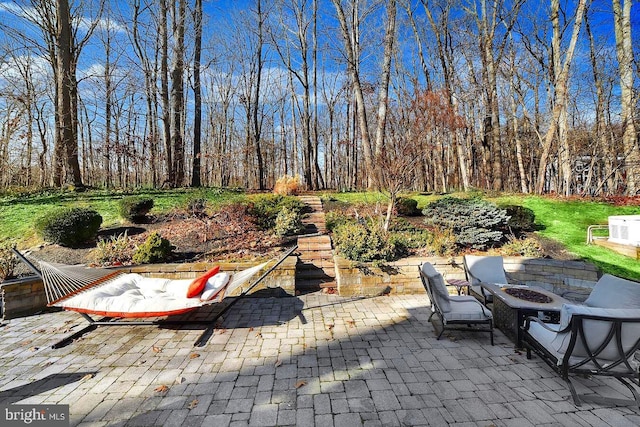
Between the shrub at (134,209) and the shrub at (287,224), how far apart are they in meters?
3.55

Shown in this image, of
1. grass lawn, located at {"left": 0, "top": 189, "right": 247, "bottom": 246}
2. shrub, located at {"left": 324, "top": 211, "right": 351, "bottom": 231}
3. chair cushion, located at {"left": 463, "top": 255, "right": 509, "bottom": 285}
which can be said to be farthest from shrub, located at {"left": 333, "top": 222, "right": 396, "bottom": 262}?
grass lawn, located at {"left": 0, "top": 189, "right": 247, "bottom": 246}

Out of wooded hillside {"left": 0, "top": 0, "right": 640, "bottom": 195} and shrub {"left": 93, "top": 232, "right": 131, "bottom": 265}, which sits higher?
wooded hillside {"left": 0, "top": 0, "right": 640, "bottom": 195}

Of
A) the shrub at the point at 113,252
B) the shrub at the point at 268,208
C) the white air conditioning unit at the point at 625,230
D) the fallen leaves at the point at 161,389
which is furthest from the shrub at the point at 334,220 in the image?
the white air conditioning unit at the point at 625,230

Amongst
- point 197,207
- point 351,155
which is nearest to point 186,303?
point 197,207

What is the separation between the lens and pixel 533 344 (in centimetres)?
305

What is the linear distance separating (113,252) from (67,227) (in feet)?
4.37

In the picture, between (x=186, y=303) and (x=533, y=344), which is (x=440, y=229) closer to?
(x=533, y=344)

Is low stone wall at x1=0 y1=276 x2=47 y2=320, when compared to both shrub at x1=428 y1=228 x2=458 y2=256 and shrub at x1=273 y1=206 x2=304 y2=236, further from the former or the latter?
shrub at x1=428 y1=228 x2=458 y2=256

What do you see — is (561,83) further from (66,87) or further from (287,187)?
(66,87)

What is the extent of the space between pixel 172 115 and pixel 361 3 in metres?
10.4

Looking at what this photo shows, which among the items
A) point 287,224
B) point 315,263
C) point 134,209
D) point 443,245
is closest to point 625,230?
point 443,245

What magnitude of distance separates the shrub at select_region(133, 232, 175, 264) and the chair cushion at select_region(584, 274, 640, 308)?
270 inches

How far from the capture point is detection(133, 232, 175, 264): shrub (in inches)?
215

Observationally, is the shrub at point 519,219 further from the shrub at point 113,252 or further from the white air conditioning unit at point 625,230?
the shrub at point 113,252
